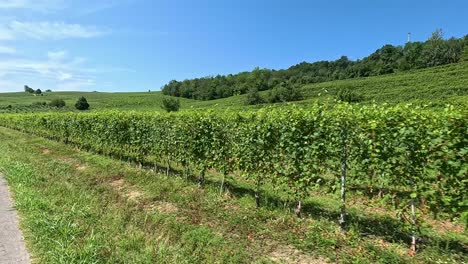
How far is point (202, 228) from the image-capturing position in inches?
256

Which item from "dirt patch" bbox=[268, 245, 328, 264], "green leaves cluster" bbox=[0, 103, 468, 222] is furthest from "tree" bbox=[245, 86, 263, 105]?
"dirt patch" bbox=[268, 245, 328, 264]

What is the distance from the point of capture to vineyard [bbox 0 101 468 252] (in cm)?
495

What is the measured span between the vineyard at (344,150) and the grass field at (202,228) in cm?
55

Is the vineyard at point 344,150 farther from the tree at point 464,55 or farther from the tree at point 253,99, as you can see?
the tree at point 464,55

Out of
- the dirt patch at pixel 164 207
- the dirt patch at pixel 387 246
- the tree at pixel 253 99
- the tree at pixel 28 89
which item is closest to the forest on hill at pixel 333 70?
the tree at pixel 253 99

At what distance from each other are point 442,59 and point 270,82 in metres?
42.2

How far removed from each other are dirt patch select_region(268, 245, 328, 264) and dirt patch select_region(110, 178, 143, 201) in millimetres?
4733

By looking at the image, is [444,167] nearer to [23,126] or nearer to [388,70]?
[23,126]

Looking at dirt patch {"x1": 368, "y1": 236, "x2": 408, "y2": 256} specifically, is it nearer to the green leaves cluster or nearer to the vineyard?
the vineyard

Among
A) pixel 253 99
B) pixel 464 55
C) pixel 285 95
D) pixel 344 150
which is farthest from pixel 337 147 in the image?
pixel 464 55

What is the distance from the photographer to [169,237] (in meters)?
6.19

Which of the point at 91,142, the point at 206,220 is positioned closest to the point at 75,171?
the point at 91,142

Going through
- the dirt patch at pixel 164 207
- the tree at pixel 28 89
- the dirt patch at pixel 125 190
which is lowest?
the dirt patch at pixel 125 190

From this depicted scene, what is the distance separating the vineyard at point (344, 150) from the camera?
16.2ft
